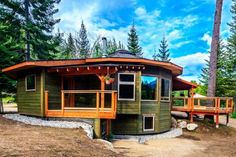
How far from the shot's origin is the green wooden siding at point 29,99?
11859 millimetres

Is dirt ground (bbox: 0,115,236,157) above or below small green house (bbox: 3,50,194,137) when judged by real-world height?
below

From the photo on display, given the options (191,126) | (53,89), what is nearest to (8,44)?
(53,89)

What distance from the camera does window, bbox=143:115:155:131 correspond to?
41.8 feet

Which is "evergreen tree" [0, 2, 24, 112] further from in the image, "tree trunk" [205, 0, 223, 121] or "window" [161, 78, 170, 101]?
"tree trunk" [205, 0, 223, 121]

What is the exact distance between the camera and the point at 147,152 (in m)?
9.13

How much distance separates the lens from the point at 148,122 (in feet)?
42.4

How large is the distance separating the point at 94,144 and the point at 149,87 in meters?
5.70

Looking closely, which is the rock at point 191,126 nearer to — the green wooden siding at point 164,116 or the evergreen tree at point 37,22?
the green wooden siding at point 164,116

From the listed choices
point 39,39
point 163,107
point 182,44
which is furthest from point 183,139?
point 182,44

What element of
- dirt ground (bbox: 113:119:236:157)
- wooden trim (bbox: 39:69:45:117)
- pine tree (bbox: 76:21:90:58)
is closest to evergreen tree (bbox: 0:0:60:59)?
wooden trim (bbox: 39:69:45:117)

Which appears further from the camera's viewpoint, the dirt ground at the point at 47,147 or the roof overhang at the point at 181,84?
the roof overhang at the point at 181,84

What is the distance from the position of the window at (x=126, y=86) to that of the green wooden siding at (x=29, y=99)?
364 centimetres

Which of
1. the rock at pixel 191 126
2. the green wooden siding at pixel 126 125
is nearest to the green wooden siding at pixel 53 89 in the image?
the green wooden siding at pixel 126 125

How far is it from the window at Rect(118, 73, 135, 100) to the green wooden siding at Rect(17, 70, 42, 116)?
3.64m
